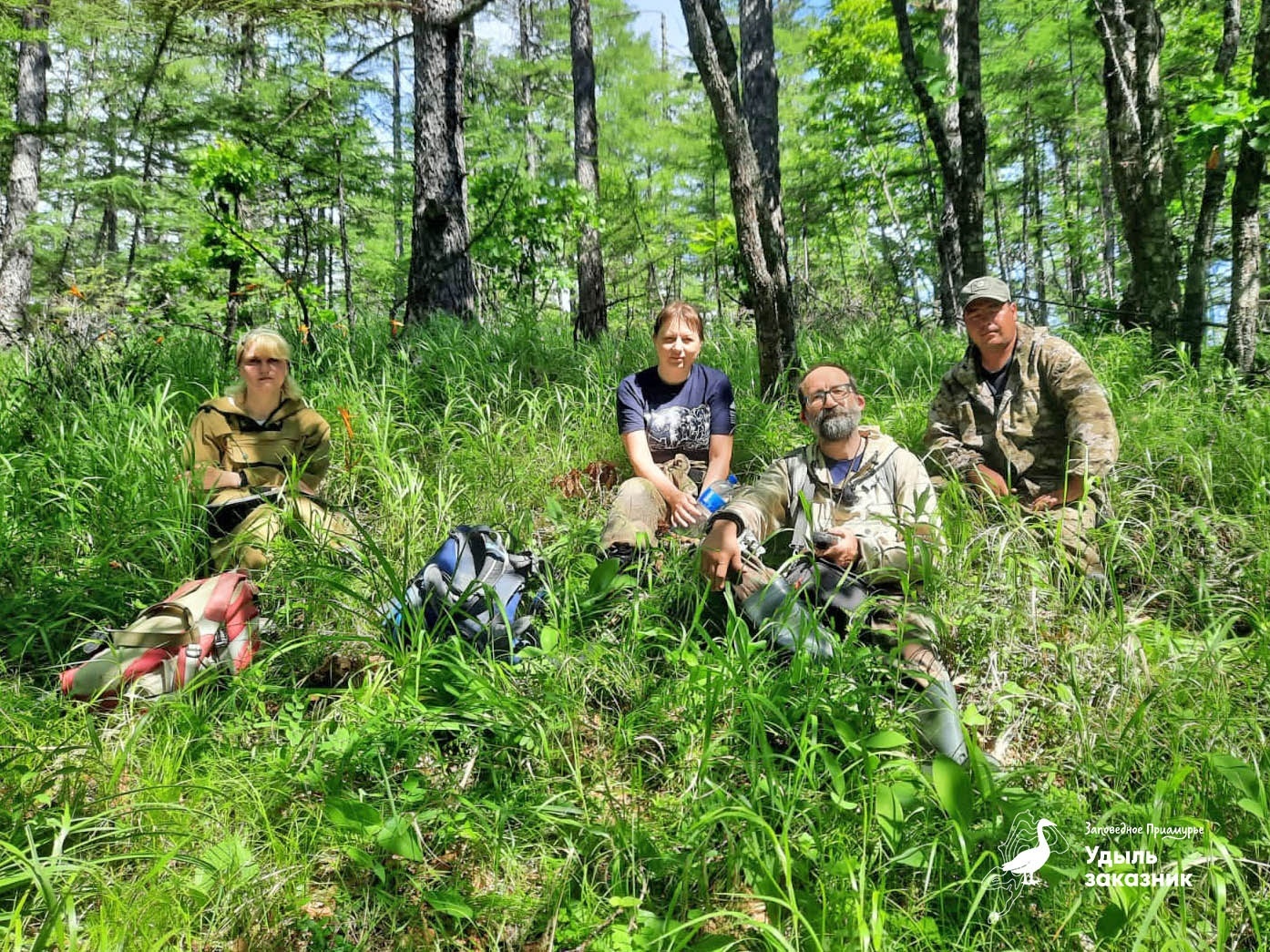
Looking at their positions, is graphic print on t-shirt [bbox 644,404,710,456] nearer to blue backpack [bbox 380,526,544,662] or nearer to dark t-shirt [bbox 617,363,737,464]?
dark t-shirt [bbox 617,363,737,464]

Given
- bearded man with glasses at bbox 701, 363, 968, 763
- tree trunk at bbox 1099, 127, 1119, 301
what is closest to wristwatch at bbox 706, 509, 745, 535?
bearded man with glasses at bbox 701, 363, 968, 763

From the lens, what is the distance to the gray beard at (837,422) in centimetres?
262

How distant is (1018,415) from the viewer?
3180 mm

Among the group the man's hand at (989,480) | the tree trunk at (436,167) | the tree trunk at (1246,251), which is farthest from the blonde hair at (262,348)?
the tree trunk at (1246,251)

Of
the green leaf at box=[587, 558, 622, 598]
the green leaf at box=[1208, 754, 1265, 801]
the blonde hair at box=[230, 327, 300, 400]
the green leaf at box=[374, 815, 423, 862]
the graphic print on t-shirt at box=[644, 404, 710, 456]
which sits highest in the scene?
the blonde hair at box=[230, 327, 300, 400]

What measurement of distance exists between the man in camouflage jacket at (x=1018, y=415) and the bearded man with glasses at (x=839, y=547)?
0.59m

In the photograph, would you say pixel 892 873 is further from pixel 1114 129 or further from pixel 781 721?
pixel 1114 129

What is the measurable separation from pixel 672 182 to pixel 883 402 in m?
16.0

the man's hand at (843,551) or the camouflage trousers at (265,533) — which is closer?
the man's hand at (843,551)

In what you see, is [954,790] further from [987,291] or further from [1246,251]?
[1246,251]

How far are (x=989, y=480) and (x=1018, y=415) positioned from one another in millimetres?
379

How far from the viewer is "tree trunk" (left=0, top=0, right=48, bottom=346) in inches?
364

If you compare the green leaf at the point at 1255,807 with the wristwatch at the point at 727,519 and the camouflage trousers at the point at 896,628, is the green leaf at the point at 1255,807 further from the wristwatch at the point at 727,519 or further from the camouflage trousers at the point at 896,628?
the wristwatch at the point at 727,519

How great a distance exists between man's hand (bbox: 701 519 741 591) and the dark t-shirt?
1.08 metres
